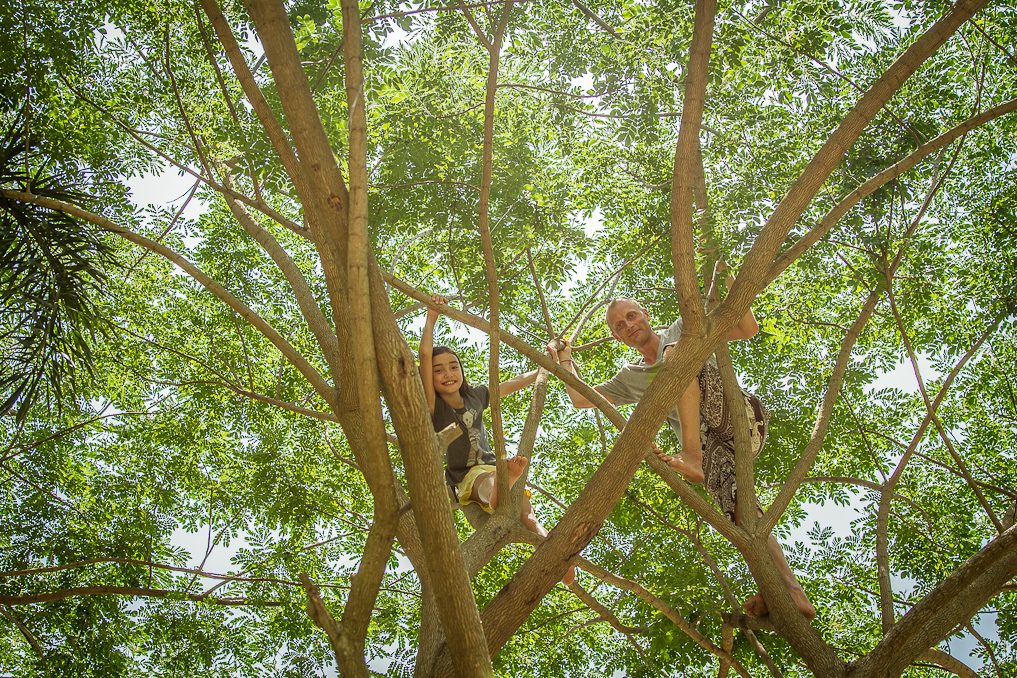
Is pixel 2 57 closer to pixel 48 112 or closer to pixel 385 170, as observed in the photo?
pixel 48 112

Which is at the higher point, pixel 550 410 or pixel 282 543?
pixel 550 410

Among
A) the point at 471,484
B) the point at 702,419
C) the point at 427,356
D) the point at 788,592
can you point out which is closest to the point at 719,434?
the point at 702,419

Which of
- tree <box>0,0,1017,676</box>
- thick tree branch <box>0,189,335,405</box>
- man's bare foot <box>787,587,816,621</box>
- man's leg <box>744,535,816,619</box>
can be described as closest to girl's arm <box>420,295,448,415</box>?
tree <box>0,0,1017,676</box>

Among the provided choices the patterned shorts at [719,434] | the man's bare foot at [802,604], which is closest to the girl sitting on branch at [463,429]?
the patterned shorts at [719,434]

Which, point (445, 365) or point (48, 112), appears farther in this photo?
point (48, 112)

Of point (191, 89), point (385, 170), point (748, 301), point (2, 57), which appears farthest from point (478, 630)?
point (2, 57)

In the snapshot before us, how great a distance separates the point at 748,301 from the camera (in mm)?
3695

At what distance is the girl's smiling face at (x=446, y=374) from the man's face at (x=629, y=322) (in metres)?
0.95

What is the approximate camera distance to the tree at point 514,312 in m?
3.54


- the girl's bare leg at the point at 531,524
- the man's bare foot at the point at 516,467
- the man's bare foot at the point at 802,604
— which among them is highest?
the man's bare foot at the point at 516,467

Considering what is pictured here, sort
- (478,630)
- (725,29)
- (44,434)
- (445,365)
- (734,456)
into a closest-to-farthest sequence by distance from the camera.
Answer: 1. (478,630)
2. (725,29)
3. (734,456)
4. (445,365)
5. (44,434)

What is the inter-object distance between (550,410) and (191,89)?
3628mm

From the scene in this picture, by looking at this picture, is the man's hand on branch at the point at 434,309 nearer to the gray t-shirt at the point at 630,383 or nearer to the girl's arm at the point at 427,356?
the girl's arm at the point at 427,356

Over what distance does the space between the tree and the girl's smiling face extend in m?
0.48
